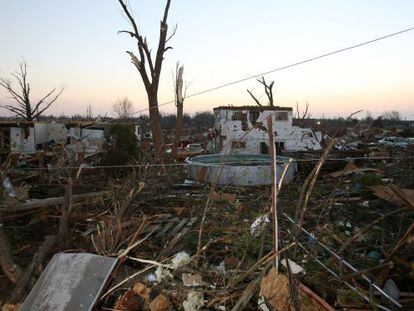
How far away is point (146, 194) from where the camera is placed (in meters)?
9.33

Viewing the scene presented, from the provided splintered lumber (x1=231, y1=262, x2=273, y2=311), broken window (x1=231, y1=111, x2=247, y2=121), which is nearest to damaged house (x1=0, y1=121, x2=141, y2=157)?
broken window (x1=231, y1=111, x2=247, y2=121)

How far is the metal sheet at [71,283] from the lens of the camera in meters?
4.82

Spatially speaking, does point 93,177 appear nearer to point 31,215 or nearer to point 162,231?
point 31,215

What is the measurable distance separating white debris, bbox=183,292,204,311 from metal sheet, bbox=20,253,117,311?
1.08 m

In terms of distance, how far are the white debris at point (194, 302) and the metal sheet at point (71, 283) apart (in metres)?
1.08

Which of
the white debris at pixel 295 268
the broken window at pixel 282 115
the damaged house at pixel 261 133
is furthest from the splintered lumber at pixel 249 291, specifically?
the broken window at pixel 282 115

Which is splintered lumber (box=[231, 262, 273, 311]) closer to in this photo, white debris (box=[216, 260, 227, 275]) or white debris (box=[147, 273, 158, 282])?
white debris (box=[216, 260, 227, 275])

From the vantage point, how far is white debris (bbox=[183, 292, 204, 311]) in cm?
462

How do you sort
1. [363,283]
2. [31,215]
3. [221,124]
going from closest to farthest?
[363,283], [31,215], [221,124]

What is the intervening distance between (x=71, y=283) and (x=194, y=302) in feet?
5.23

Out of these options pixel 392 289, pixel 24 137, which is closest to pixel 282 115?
pixel 24 137

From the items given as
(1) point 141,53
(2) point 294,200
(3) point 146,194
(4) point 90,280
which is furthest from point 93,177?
(4) point 90,280

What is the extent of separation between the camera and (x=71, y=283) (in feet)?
16.6

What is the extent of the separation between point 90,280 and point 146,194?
14.2 feet
